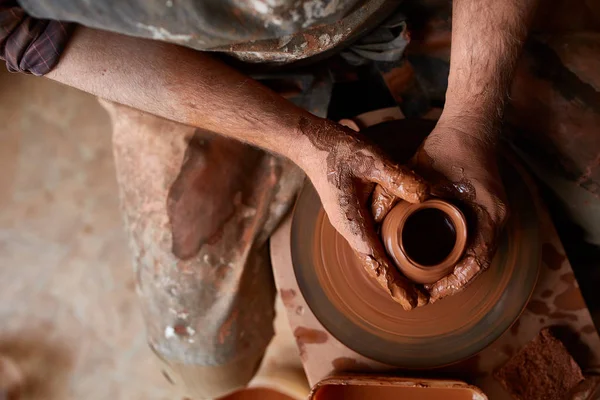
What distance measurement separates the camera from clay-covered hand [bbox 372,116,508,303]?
4.38 feet

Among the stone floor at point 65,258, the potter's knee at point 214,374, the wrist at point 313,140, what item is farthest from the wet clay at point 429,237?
the stone floor at point 65,258

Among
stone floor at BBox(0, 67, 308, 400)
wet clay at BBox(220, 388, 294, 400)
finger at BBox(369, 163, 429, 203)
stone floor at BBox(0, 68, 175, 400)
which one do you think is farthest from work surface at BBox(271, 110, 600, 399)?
stone floor at BBox(0, 68, 175, 400)

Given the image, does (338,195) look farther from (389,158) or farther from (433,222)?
(433,222)

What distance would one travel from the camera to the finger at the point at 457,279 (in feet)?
4.36

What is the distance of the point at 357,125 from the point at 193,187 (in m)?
0.61

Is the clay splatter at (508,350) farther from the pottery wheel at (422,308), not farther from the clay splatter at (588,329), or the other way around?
the clay splatter at (588,329)

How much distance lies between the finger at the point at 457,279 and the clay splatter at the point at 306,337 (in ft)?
1.51

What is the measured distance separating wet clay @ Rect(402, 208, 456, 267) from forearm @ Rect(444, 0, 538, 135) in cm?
Result: 30

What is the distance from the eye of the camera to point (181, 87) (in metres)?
1.41

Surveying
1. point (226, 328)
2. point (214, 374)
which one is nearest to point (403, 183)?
point (226, 328)

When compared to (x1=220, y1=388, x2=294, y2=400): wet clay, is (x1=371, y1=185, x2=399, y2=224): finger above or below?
above

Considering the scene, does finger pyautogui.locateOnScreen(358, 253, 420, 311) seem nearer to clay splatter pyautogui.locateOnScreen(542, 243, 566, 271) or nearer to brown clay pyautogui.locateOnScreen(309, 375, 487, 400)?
brown clay pyautogui.locateOnScreen(309, 375, 487, 400)

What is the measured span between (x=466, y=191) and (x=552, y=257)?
1.64 feet

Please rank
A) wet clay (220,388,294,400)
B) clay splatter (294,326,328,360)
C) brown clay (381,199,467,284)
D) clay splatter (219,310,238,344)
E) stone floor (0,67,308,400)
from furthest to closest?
stone floor (0,67,308,400) → wet clay (220,388,294,400) → clay splatter (219,310,238,344) → clay splatter (294,326,328,360) → brown clay (381,199,467,284)
